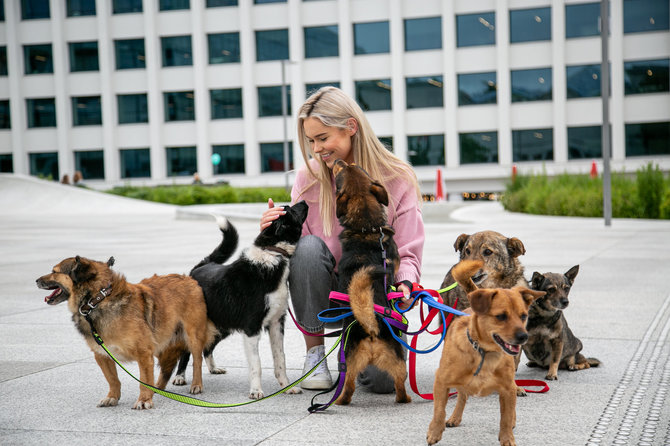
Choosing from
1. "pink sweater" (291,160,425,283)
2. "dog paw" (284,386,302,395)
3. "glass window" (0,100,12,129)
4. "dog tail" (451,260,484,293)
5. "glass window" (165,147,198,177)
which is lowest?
"dog paw" (284,386,302,395)

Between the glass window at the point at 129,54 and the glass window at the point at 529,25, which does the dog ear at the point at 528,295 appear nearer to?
the glass window at the point at 529,25

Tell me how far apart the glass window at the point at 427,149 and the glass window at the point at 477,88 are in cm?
291

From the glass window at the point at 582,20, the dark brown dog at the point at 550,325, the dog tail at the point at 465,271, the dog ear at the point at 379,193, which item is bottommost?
the dark brown dog at the point at 550,325

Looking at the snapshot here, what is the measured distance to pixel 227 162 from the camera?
46.9 meters

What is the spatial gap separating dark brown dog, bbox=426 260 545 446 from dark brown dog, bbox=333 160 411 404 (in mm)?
553

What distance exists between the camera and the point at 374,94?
4534 centimetres

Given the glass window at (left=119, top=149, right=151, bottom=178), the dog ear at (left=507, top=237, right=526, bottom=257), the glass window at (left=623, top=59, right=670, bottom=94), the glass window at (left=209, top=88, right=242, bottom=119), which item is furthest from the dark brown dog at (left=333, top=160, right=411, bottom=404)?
the glass window at (left=119, top=149, right=151, bottom=178)

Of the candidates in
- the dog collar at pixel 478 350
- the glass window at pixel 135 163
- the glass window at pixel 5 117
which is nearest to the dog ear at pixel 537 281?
the dog collar at pixel 478 350

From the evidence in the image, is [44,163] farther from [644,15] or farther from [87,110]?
[644,15]

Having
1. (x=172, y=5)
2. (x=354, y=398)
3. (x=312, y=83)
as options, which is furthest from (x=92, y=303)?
(x=172, y=5)

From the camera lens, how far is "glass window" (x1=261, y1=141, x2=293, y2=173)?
46.3 meters

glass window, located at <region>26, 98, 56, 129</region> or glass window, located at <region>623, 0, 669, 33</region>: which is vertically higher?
A: glass window, located at <region>623, 0, 669, 33</region>

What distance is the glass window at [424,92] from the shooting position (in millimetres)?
44438

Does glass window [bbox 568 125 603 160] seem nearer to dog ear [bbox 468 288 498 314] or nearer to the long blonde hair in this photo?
the long blonde hair
